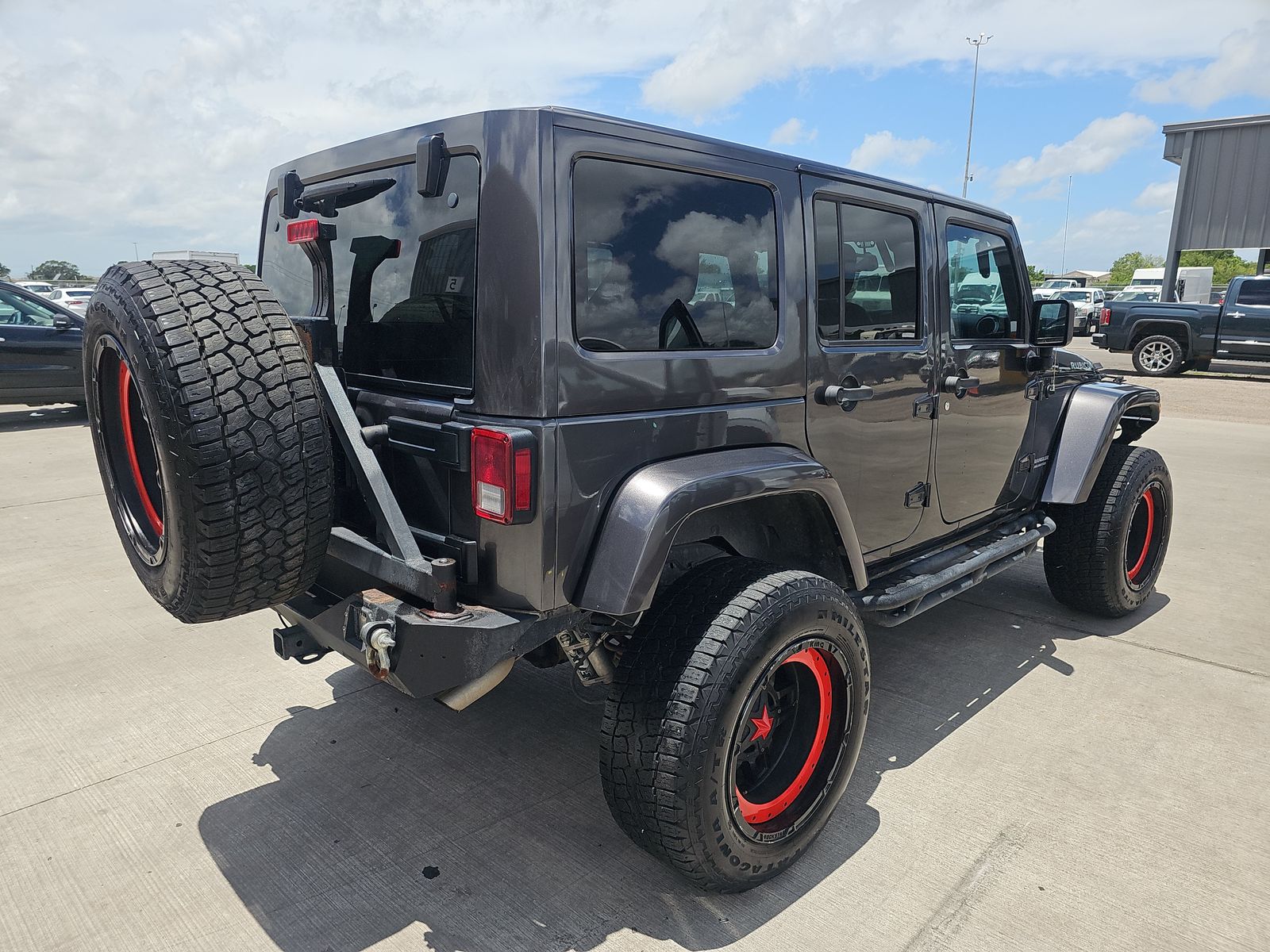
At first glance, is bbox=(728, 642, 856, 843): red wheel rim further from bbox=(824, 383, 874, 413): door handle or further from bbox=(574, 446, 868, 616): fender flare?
bbox=(824, 383, 874, 413): door handle

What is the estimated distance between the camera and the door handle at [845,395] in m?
2.78

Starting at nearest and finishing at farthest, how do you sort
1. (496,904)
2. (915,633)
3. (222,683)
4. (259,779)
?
(496,904) < (259,779) < (222,683) < (915,633)

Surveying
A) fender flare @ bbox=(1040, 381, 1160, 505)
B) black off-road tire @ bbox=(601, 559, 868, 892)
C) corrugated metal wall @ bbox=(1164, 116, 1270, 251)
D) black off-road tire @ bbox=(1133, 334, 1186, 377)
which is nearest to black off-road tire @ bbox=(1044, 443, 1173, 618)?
fender flare @ bbox=(1040, 381, 1160, 505)

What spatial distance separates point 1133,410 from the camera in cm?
446

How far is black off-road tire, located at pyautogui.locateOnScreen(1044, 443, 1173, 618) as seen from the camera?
413 centimetres

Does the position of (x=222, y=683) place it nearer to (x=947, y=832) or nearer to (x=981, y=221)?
(x=947, y=832)

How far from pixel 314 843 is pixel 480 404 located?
1.45 metres

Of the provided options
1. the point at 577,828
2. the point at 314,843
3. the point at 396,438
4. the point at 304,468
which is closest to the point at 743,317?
the point at 396,438

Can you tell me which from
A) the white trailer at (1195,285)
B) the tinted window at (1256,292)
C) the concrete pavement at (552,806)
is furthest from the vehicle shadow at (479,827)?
the white trailer at (1195,285)

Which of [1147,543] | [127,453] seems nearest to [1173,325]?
[1147,543]

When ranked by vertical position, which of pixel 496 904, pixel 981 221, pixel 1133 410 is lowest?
pixel 496 904

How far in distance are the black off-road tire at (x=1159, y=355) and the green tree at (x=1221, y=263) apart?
48089 millimetres

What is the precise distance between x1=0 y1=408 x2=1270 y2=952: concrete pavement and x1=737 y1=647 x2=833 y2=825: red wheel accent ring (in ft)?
0.71

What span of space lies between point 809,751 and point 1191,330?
657 inches
